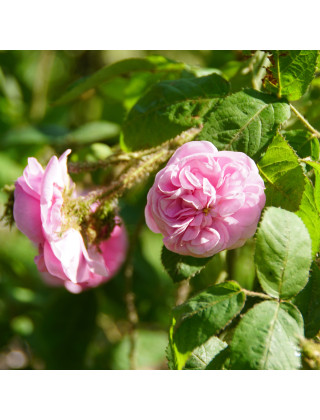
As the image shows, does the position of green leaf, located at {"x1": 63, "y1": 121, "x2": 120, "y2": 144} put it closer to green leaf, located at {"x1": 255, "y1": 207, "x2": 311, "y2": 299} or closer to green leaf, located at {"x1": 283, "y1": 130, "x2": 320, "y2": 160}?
green leaf, located at {"x1": 283, "y1": 130, "x2": 320, "y2": 160}

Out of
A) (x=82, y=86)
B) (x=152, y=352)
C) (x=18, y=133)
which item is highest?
(x=82, y=86)

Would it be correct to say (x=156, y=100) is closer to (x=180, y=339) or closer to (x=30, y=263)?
(x=180, y=339)

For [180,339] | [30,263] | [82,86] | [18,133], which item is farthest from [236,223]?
[30,263]

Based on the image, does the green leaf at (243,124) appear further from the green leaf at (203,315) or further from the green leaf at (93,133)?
the green leaf at (93,133)

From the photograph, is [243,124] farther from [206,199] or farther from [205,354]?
[205,354]

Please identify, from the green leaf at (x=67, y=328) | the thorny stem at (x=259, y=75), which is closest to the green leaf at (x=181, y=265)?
the thorny stem at (x=259, y=75)

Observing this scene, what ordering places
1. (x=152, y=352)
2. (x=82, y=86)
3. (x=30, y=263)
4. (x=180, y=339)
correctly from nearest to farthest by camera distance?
(x=180, y=339), (x=82, y=86), (x=152, y=352), (x=30, y=263)

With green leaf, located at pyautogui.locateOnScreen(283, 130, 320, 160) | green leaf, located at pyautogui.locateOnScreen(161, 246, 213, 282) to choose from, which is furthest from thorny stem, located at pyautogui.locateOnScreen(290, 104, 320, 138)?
green leaf, located at pyautogui.locateOnScreen(161, 246, 213, 282)
